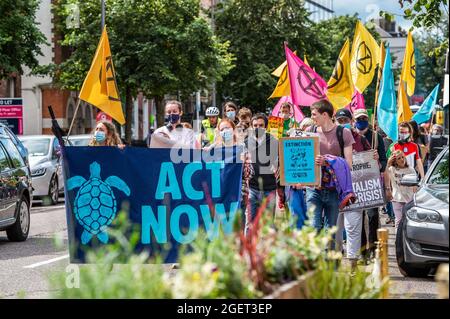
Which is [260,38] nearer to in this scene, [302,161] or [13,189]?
[13,189]

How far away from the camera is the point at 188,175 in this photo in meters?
9.42

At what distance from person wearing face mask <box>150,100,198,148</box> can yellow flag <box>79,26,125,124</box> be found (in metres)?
0.46

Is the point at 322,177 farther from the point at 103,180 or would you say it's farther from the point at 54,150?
the point at 54,150

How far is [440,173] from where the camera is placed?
1121 centimetres

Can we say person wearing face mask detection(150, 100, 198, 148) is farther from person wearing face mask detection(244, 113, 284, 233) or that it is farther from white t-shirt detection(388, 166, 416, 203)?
white t-shirt detection(388, 166, 416, 203)

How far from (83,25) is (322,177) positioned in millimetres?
35694

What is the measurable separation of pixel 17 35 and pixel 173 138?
21.2 m

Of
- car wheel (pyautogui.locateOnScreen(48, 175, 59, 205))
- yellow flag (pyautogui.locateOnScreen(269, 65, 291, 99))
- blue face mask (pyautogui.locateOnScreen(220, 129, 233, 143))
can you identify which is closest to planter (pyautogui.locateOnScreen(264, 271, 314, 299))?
blue face mask (pyautogui.locateOnScreen(220, 129, 233, 143))

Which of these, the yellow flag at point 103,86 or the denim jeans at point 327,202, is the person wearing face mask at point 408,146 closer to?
the yellow flag at point 103,86

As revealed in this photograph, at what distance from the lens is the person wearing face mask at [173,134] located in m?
11.6

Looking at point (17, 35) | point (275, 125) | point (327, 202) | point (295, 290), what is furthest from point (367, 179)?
point (17, 35)

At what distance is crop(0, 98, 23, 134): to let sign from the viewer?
31906 mm

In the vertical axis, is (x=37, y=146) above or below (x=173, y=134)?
below

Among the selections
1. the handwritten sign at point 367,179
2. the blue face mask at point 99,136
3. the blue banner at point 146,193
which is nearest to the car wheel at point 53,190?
the handwritten sign at point 367,179
